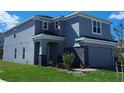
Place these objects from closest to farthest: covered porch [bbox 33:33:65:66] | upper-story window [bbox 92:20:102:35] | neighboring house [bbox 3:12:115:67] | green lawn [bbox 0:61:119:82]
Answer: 1. green lawn [bbox 0:61:119:82]
2. neighboring house [bbox 3:12:115:67]
3. covered porch [bbox 33:33:65:66]
4. upper-story window [bbox 92:20:102:35]

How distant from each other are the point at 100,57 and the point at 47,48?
18.9 feet

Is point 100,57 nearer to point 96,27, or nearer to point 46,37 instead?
point 96,27

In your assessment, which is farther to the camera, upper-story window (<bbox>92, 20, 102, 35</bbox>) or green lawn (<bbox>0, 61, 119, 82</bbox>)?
upper-story window (<bbox>92, 20, 102, 35</bbox>)

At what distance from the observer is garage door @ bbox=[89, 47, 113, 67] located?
1893 cm

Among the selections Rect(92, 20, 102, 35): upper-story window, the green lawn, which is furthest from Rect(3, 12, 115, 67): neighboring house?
the green lawn

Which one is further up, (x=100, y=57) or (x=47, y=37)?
(x=47, y=37)

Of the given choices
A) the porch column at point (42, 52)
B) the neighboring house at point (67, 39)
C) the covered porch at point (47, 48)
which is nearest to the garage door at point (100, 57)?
the neighboring house at point (67, 39)

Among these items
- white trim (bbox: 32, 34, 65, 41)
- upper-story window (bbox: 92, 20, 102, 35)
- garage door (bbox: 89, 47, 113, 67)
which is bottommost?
garage door (bbox: 89, 47, 113, 67)

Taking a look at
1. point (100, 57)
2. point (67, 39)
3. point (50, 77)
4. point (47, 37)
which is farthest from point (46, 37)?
point (50, 77)

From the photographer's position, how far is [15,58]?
25859 mm

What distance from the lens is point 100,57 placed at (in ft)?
65.0

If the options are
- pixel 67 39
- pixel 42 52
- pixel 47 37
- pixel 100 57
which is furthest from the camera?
pixel 67 39

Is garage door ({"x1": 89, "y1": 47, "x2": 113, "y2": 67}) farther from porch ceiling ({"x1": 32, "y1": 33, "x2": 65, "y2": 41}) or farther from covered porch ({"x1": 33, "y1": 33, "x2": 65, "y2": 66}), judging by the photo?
porch ceiling ({"x1": 32, "y1": 33, "x2": 65, "y2": 41})
